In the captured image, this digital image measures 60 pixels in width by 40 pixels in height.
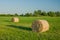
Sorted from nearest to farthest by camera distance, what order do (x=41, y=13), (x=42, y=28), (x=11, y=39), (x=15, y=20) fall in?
(x=11, y=39), (x=42, y=28), (x=15, y=20), (x=41, y=13)

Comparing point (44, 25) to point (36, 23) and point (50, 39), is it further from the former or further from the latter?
point (50, 39)

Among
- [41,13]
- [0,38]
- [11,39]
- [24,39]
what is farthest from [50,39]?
[41,13]

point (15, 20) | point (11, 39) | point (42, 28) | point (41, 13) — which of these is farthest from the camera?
point (41, 13)

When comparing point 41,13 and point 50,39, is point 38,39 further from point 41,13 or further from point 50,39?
point 41,13

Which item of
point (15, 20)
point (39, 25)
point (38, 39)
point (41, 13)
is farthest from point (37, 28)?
point (41, 13)

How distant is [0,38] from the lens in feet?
34.7

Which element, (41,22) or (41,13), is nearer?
(41,22)

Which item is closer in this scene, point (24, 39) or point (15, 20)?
point (24, 39)

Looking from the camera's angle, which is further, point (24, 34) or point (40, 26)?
point (40, 26)

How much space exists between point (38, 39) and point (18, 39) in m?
1.27

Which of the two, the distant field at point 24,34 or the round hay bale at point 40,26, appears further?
the round hay bale at point 40,26

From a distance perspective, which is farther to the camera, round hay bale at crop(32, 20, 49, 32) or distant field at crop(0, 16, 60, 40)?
round hay bale at crop(32, 20, 49, 32)

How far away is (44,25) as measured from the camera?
16.1 metres

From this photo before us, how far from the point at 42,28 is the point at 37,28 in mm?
623
